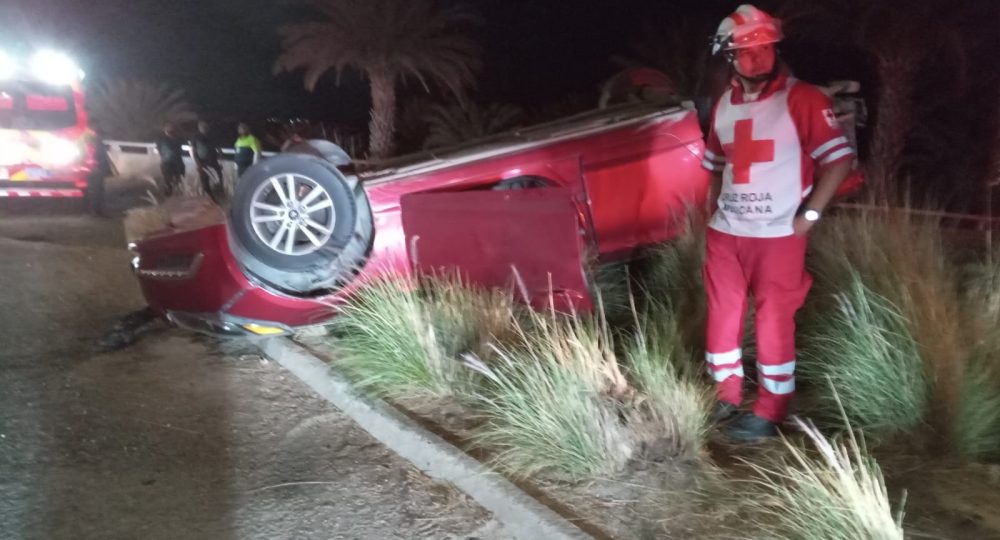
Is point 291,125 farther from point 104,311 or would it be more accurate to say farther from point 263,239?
point 263,239

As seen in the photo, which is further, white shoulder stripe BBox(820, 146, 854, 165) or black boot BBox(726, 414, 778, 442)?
black boot BBox(726, 414, 778, 442)

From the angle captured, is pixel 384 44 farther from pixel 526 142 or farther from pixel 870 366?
pixel 870 366

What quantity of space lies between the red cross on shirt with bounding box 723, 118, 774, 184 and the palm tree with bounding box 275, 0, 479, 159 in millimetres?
15182

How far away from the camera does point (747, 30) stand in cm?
383

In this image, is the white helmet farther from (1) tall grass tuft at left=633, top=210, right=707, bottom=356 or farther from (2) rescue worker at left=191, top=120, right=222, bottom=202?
(2) rescue worker at left=191, top=120, right=222, bottom=202

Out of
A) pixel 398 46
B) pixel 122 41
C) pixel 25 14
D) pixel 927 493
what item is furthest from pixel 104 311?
pixel 122 41

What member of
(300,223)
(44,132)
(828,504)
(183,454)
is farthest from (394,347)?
(44,132)

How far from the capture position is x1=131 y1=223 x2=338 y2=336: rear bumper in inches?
213

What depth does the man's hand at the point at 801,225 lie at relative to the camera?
3842mm

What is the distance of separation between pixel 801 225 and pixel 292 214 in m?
2.98

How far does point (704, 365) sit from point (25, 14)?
1222 inches

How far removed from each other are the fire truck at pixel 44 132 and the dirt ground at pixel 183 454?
643cm

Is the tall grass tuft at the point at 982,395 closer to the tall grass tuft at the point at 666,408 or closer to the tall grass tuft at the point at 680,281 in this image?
the tall grass tuft at the point at 666,408

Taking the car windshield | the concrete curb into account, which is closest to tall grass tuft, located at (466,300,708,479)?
the concrete curb
